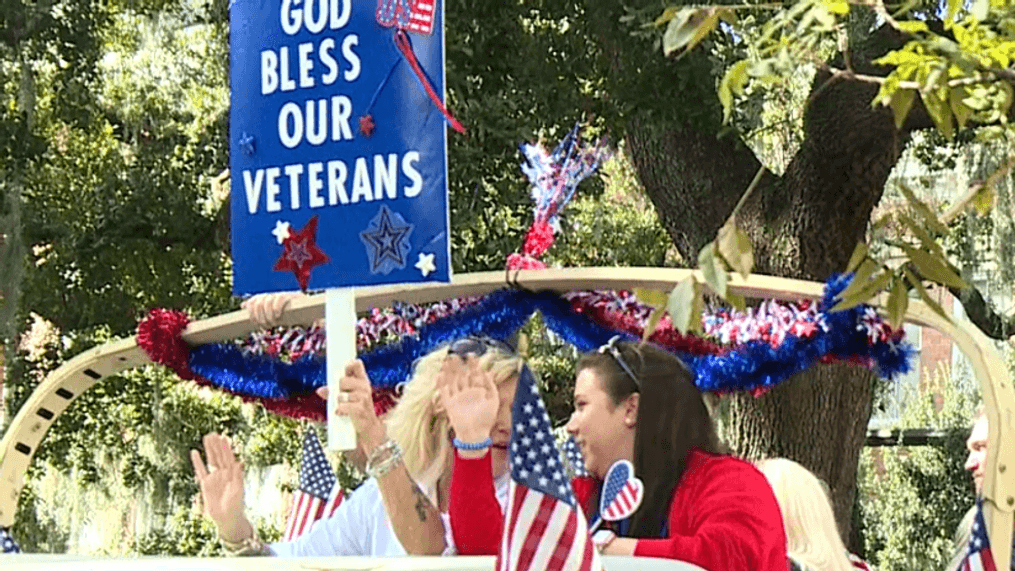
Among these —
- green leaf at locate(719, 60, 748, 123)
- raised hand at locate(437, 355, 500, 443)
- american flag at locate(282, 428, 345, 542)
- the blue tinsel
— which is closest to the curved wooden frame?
the blue tinsel

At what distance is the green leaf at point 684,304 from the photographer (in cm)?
304

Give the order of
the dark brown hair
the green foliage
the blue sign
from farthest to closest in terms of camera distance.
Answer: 1. the green foliage
2. the blue sign
3. the dark brown hair

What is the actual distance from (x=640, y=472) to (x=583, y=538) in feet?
3.85

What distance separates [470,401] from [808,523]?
1.72 m

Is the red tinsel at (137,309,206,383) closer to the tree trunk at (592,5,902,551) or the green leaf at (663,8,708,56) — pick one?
the green leaf at (663,8,708,56)

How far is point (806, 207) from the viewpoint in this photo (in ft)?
39.0

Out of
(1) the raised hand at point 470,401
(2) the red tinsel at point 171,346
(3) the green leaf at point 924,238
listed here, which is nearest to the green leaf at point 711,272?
(3) the green leaf at point 924,238

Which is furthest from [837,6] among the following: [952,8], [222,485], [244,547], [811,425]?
[811,425]

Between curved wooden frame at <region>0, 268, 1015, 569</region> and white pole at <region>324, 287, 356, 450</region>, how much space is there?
105cm

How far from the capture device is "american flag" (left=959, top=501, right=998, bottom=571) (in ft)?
18.2

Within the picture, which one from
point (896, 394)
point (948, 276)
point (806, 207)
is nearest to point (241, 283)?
point (948, 276)

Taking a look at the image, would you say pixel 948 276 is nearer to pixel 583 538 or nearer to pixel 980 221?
pixel 583 538

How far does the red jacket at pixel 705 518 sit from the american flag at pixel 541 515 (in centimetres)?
87

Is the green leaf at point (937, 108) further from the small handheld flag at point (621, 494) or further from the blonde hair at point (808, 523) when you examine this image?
the blonde hair at point (808, 523)
